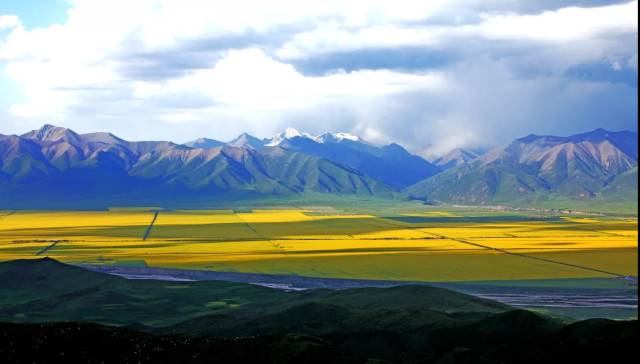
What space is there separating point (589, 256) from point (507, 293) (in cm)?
5684

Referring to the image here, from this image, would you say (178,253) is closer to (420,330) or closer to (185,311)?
(185,311)

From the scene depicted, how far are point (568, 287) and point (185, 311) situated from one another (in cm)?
6481

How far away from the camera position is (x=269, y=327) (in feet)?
315

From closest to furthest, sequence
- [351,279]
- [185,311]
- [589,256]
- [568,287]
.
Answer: [185,311] < [568,287] < [351,279] < [589,256]

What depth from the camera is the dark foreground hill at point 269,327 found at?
244ft

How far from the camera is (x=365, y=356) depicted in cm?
8150

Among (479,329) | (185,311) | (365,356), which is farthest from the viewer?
(185,311)

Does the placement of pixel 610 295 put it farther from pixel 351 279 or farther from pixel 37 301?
pixel 37 301

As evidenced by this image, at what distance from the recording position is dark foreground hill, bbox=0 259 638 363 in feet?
244

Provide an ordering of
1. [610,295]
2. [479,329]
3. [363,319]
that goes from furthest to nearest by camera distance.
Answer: [610,295] < [363,319] < [479,329]

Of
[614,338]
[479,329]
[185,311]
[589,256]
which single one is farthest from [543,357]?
[589,256]

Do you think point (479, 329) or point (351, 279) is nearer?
point (479, 329)

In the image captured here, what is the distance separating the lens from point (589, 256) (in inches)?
7042

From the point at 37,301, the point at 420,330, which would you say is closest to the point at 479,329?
the point at 420,330
